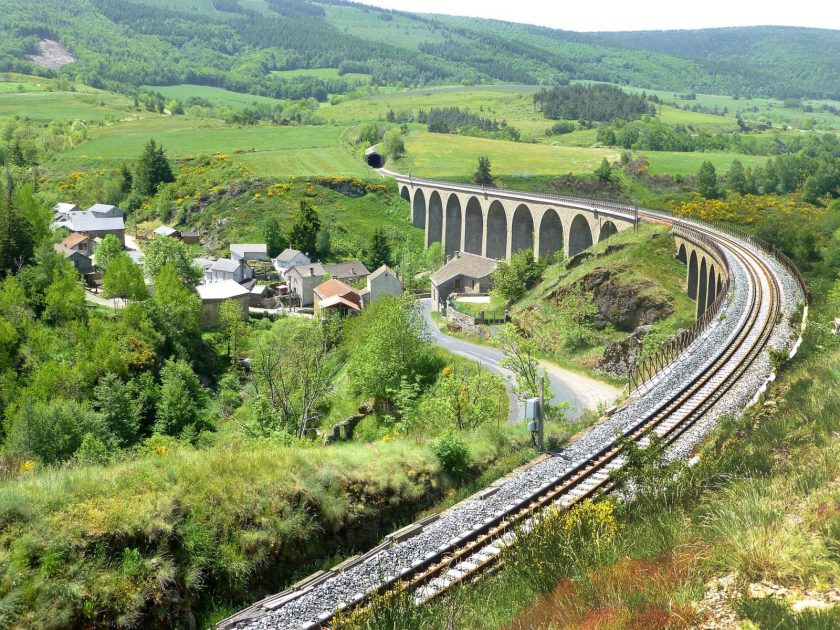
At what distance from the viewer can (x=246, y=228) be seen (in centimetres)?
9612

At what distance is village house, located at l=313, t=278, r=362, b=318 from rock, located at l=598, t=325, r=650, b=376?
2667 cm

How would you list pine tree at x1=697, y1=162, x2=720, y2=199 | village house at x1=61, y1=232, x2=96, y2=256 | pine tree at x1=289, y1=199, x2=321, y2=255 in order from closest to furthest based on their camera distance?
1. village house at x1=61, y1=232, x2=96, y2=256
2. pine tree at x1=697, y1=162, x2=720, y2=199
3. pine tree at x1=289, y1=199, x2=321, y2=255

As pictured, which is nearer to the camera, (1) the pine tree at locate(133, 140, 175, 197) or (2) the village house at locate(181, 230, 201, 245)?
(2) the village house at locate(181, 230, 201, 245)

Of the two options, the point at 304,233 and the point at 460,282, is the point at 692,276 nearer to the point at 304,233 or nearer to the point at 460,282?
the point at 460,282

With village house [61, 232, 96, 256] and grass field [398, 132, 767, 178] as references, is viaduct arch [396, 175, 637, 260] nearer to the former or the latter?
grass field [398, 132, 767, 178]

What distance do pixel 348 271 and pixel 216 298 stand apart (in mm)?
20203

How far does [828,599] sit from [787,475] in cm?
503

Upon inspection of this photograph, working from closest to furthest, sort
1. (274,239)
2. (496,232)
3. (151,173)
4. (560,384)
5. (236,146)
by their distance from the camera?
(560,384), (496,232), (274,239), (151,173), (236,146)

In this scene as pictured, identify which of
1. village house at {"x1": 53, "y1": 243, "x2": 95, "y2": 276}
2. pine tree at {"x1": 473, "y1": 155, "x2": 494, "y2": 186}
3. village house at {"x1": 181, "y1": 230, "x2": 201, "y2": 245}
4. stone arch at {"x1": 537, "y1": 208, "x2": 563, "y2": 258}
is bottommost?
village house at {"x1": 181, "y1": 230, "x2": 201, "y2": 245}

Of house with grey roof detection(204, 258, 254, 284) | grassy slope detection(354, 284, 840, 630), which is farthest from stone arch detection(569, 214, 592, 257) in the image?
grassy slope detection(354, 284, 840, 630)

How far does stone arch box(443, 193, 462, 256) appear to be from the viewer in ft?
316

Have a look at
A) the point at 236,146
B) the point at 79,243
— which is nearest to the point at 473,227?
the point at 79,243

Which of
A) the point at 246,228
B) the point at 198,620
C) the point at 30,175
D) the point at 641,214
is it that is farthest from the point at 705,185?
the point at 30,175

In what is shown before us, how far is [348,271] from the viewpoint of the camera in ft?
265
